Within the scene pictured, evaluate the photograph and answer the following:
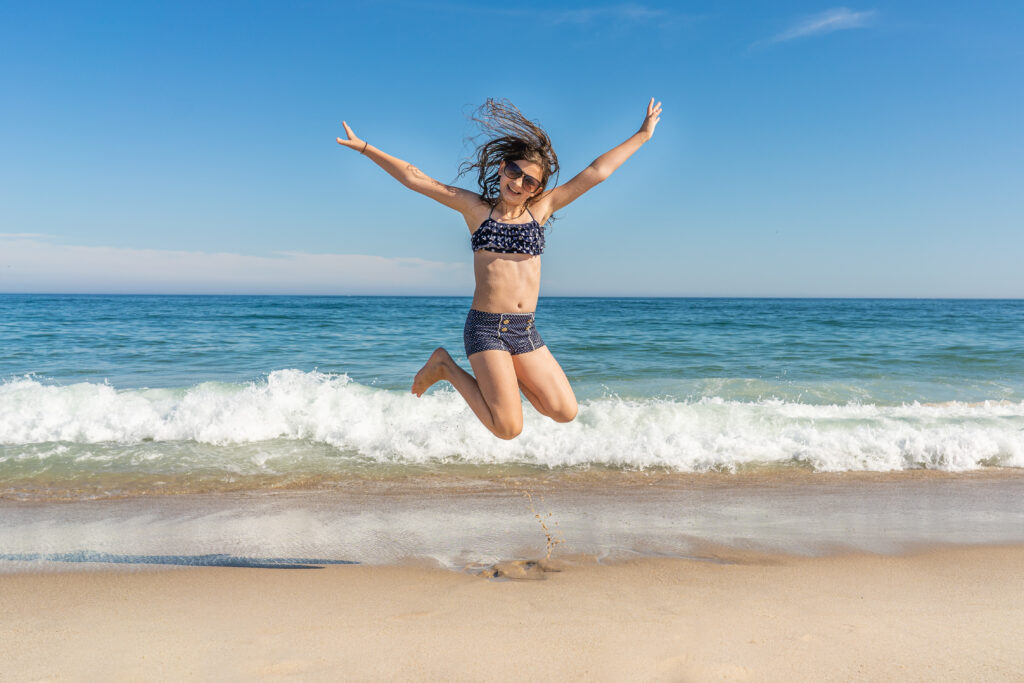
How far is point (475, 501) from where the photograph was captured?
5.78 m

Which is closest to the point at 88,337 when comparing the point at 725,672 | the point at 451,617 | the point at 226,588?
the point at 226,588

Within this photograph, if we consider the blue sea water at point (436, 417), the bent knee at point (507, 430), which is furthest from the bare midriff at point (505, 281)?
the blue sea water at point (436, 417)

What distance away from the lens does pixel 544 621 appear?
3.60m

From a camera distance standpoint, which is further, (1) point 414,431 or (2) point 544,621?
(1) point 414,431

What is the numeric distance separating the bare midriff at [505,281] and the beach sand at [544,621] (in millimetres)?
1753

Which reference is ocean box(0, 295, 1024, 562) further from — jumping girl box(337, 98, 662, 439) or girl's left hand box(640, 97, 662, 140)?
girl's left hand box(640, 97, 662, 140)

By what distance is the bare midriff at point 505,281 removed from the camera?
4469 millimetres

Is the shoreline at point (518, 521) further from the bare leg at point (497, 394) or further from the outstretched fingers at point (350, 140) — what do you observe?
the outstretched fingers at point (350, 140)

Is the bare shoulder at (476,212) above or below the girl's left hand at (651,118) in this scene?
below

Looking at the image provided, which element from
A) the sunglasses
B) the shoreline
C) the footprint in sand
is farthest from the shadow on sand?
the sunglasses

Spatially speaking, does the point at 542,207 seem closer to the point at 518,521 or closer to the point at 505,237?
the point at 505,237

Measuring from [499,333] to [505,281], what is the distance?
0.36 metres

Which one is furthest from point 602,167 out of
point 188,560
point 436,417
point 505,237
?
point 436,417

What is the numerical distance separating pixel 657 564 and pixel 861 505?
94.6 inches
